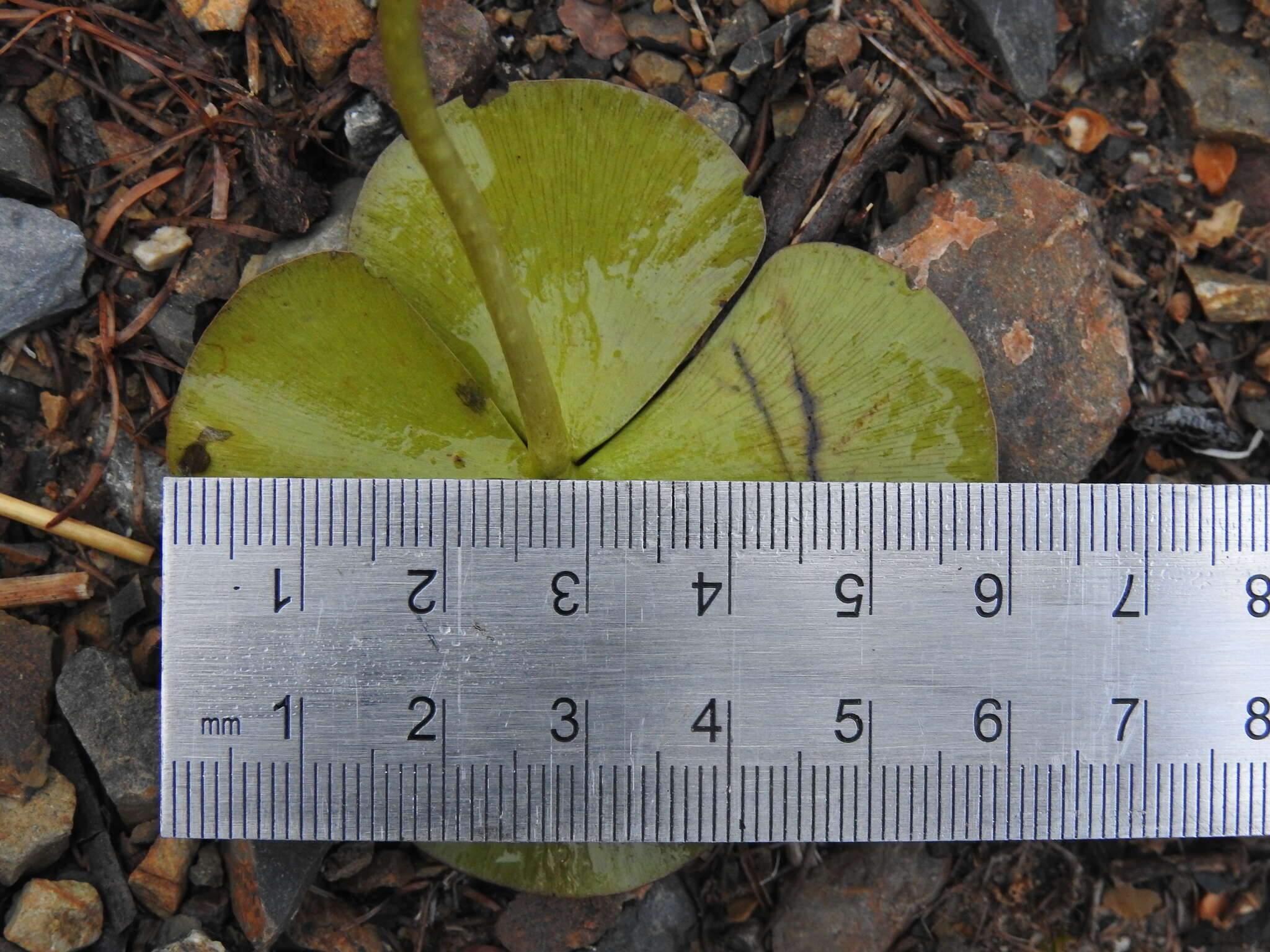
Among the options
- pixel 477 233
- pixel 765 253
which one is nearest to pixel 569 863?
pixel 477 233

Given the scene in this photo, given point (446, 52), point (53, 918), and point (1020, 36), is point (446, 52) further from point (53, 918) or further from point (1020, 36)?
point (53, 918)

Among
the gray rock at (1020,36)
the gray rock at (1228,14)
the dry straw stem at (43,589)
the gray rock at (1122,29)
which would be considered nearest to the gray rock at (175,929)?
the dry straw stem at (43,589)

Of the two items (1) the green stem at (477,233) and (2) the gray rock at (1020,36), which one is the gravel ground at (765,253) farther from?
(1) the green stem at (477,233)

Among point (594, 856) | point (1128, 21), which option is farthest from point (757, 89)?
point (594, 856)

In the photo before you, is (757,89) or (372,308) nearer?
(372,308)

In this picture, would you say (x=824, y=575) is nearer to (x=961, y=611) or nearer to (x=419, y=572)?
(x=961, y=611)

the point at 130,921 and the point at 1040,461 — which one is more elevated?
the point at 1040,461
